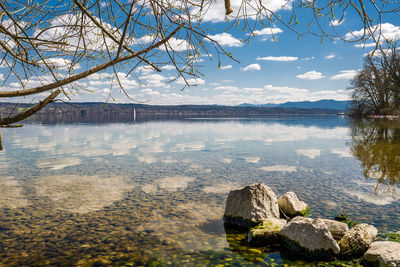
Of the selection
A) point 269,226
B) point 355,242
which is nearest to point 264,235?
point 269,226

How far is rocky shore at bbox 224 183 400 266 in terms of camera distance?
5.50 metres

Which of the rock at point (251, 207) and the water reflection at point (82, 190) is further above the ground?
the rock at point (251, 207)

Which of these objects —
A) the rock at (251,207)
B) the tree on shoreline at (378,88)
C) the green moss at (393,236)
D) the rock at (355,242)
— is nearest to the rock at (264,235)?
the rock at (251,207)

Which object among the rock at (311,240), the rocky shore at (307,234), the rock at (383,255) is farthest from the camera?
the rock at (311,240)

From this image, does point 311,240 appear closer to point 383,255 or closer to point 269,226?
point 269,226

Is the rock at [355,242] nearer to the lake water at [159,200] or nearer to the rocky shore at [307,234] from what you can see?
the rocky shore at [307,234]

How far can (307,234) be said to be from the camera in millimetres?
6020

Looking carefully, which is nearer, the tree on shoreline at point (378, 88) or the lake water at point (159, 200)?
the lake water at point (159, 200)

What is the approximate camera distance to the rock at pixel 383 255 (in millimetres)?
5039

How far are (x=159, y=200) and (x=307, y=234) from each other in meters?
5.11

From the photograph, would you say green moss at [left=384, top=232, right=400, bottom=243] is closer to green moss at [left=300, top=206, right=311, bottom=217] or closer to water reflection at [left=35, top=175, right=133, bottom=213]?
green moss at [left=300, top=206, right=311, bottom=217]

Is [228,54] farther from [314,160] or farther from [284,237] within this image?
[314,160]

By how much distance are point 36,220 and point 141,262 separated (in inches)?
154

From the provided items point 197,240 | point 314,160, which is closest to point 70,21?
point 197,240
